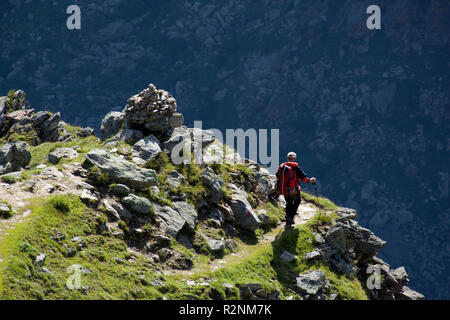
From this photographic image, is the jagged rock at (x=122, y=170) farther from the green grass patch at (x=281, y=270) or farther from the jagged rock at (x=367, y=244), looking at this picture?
the jagged rock at (x=367, y=244)

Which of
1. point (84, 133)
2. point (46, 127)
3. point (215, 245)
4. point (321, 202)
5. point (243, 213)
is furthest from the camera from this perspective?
point (84, 133)

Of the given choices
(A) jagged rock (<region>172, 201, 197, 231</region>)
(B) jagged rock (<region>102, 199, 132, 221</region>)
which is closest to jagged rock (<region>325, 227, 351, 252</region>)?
(A) jagged rock (<region>172, 201, 197, 231</region>)

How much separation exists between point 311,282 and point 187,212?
212 inches

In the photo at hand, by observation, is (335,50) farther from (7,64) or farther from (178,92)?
(7,64)

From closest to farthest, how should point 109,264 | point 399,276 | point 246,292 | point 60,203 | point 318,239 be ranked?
point 109,264 < point 60,203 < point 246,292 < point 318,239 < point 399,276

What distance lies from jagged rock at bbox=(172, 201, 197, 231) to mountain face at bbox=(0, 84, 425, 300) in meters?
0.06

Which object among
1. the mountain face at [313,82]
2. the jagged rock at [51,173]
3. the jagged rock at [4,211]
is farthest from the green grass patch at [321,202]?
the mountain face at [313,82]

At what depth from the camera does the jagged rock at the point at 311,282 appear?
50.8 feet

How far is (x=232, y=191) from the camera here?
1997 cm

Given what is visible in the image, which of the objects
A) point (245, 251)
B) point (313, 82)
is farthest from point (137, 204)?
point (313, 82)

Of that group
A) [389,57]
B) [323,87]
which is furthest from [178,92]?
[389,57]

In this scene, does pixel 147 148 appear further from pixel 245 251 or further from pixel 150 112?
pixel 245 251

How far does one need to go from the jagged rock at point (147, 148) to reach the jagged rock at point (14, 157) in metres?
6.64

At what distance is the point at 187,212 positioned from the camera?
17.0 m
